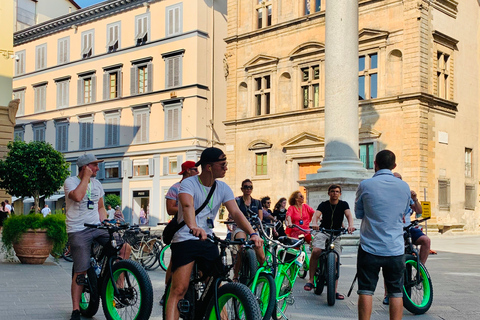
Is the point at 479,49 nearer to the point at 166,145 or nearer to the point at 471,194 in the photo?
the point at 471,194

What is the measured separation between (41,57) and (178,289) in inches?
2051

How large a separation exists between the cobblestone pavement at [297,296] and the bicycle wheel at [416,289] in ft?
0.40

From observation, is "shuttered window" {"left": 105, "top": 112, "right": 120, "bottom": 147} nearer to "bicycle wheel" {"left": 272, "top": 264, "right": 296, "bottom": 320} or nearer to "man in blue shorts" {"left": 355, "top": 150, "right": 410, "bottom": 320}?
"bicycle wheel" {"left": 272, "top": 264, "right": 296, "bottom": 320}

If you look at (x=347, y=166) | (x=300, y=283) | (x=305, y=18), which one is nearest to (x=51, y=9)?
(x=305, y=18)

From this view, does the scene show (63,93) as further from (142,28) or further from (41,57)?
(142,28)

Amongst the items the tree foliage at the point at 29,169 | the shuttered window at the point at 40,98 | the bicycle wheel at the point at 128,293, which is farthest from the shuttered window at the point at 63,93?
the bicycle wheel at the point at 128,293

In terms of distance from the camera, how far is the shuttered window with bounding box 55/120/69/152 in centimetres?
5134

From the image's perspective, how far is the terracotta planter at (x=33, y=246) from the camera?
13.5 meters

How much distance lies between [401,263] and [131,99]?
41880 millimetres

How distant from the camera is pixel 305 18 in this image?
3438 cm

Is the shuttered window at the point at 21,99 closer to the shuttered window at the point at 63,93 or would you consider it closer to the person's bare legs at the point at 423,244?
the shuttered window at the point at 63,93

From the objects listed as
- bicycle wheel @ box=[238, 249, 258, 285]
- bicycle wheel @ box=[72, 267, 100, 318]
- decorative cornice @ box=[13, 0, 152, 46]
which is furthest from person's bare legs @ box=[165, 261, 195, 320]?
decorative cornice @ box=[13, 0, 152, 46]

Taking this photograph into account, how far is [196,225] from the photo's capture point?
17.0 ft

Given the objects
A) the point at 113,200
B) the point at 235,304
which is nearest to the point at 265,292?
the point at 235,304
